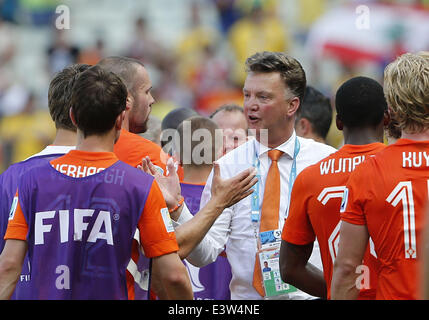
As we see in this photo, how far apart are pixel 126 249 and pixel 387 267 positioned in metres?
1.23

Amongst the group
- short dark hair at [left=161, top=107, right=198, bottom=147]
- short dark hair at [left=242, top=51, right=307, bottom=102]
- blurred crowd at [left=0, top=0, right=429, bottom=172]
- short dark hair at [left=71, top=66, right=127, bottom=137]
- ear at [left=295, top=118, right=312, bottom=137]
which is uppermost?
blurred crowd at [left=0, top=0, right=429, bottom=172]

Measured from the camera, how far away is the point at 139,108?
491 cm

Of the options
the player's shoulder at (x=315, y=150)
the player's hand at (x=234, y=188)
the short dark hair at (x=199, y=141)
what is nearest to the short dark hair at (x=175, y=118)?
the short dark hair at (x=199, y=141)

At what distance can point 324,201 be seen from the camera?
3.88 meters

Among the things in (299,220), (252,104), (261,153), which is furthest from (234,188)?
(252,104)

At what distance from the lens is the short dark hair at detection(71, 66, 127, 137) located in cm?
347

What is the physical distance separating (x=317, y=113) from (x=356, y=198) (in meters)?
3.09

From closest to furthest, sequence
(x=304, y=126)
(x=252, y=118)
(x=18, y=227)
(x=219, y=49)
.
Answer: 1. (x=18, y=227)
2. (x=252, y=118)
3. (x=304, y=126)
4. (x=219, y=49)

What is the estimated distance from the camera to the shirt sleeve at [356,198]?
340cm

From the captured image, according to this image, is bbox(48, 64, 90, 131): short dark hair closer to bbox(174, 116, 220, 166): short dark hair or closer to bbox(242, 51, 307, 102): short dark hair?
bbox(242, 51, 307, 102): short dark hair

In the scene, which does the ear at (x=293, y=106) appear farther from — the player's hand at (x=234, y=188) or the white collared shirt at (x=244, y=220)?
the player's hand at (x=234, y=188)

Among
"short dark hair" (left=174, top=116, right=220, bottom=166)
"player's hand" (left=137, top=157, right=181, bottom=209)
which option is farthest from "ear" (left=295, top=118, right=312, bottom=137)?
"player's hand" (left=137, top=157, right=181, bottom=209)

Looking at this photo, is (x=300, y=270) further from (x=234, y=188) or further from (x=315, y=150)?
(x=315, y=150)

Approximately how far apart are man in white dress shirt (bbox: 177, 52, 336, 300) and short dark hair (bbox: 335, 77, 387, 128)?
974 mm
